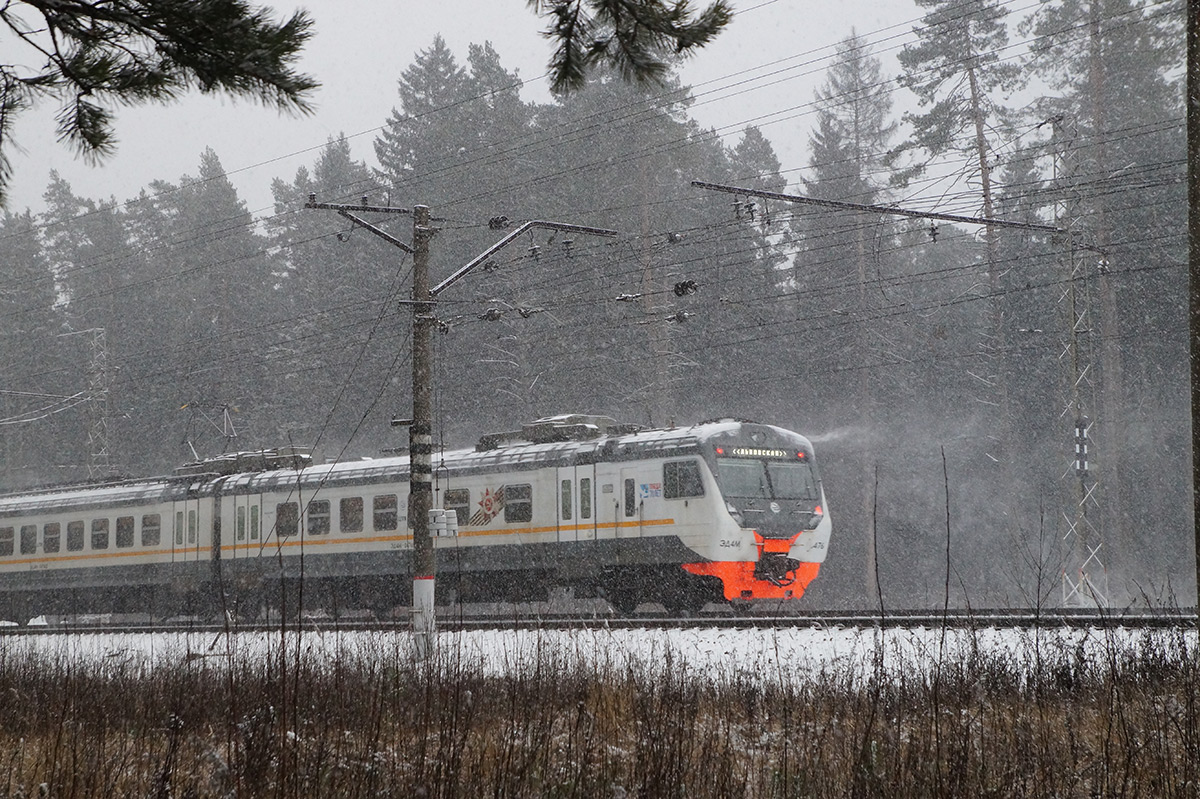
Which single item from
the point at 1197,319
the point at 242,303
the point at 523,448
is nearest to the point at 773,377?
the point at 523,448

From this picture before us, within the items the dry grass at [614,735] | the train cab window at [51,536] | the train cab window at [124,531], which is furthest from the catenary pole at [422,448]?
the train cab window at [51,536]

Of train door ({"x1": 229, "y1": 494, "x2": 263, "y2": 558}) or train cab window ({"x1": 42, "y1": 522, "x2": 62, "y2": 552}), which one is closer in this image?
train door ({"x1": 229, "y1": 494, "x2": 263, "y2": 558})

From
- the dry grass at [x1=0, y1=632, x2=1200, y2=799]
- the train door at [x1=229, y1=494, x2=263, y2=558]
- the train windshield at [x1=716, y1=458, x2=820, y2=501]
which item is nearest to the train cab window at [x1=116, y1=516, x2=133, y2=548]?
the train door at [x1=229, y1=494, x2=263, y2=558]

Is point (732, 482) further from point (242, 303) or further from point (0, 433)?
point (0, 433)

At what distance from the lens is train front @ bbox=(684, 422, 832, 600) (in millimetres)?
17656

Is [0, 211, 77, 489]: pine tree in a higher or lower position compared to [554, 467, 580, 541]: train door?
higher

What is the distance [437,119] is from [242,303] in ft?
44.3

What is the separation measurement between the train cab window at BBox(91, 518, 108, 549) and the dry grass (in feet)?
49.4

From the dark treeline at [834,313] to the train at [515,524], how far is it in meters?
8.94

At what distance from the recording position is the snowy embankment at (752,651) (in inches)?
353

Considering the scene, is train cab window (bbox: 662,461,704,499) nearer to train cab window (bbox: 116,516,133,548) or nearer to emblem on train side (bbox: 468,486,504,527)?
emblem on train side (bbox: 468,486,504,527)

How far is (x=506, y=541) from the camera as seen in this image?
19.3 m

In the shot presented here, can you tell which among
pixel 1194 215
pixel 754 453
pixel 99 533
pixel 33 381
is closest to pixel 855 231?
pixel 754 453

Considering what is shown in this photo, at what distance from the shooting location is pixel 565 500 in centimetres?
1877
